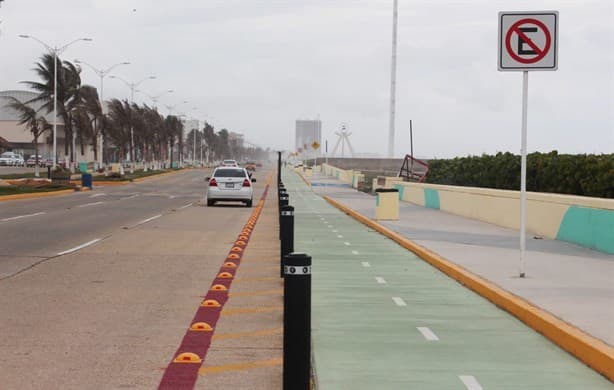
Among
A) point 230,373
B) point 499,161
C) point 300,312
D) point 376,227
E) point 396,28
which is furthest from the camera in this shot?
point 396,28

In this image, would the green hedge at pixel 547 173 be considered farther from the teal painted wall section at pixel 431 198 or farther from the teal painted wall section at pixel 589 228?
the teal painted wall section at pixel 589 228

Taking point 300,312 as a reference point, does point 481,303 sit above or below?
below

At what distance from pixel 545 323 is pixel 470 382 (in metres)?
2.30

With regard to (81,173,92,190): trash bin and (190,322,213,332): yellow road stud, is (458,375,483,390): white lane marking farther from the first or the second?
(81,173,92,190): trash bin

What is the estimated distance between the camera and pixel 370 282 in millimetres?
12719

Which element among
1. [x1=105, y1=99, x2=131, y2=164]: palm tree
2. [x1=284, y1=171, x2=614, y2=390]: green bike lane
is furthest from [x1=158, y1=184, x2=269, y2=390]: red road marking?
[x1=105, y1=99, x2=131, y2=164]: palm tree

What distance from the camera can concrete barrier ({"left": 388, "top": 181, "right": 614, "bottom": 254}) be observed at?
1627 centimetres

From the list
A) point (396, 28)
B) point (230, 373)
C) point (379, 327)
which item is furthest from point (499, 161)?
point (396, 28)

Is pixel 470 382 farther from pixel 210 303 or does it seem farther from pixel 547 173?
pixel 547 173

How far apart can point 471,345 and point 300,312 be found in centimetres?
275

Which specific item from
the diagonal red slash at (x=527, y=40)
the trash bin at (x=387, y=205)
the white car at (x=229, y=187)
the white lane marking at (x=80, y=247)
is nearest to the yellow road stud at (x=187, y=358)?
the diagonal red slash at (x=527, y=40)

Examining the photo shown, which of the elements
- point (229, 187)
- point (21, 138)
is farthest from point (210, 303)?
point (21, 138)

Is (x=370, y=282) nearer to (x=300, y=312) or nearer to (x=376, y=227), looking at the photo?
(x=300, y=312)

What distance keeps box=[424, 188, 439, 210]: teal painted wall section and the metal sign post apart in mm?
20925
